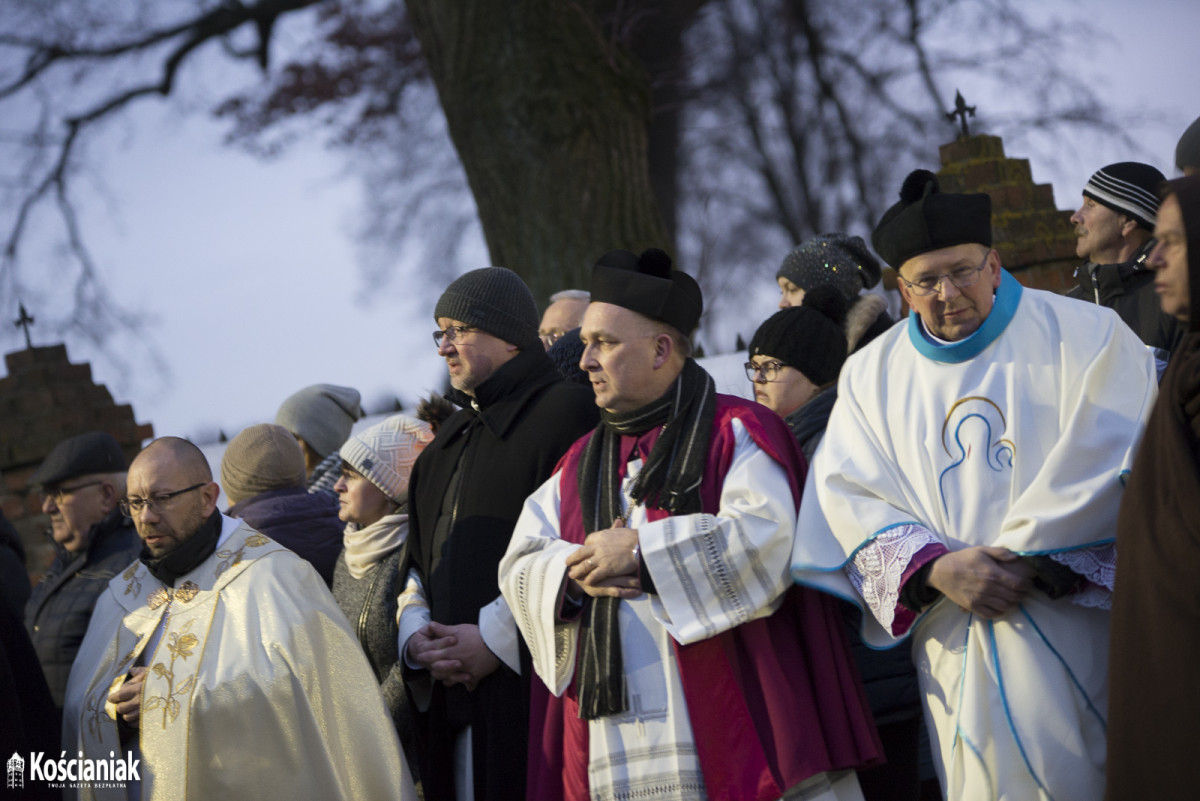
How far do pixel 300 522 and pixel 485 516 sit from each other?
1205 millimetres

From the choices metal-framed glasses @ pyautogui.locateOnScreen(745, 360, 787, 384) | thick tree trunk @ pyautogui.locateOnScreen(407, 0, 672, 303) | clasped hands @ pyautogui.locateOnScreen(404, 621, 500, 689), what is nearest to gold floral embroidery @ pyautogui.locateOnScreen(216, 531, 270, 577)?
clasped hands @ pyautogui.locateOnScreen(404, 621, 500, 689)

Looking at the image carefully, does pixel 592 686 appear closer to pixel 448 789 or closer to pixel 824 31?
pixel 448 789

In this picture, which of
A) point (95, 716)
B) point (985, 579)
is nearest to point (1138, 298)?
point (985, 579)

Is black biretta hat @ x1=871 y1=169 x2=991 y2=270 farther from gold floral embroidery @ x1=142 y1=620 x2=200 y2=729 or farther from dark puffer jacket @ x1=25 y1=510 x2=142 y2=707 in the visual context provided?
dark puffer jacket @ x1=25 y1=510 x2=142 y2=707

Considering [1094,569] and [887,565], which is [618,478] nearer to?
[887,565]

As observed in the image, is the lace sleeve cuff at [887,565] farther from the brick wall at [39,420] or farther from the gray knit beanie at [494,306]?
the brick wall at [39,420]

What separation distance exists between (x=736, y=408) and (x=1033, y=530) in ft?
2.94

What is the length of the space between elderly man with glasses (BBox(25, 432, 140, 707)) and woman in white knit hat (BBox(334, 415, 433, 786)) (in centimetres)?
121

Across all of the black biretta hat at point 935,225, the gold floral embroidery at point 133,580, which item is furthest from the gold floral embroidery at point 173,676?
the black biretta hat at point 935,225

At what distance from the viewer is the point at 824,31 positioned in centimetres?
1233

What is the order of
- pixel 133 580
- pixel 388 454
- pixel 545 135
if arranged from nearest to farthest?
pixel 133 580
pixel 388 454
pixel 545 135

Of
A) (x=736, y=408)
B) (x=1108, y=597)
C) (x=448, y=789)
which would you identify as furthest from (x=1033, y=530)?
(x=448, y=789)

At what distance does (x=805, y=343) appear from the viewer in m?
4.18

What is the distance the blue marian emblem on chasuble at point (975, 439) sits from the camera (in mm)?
3064
